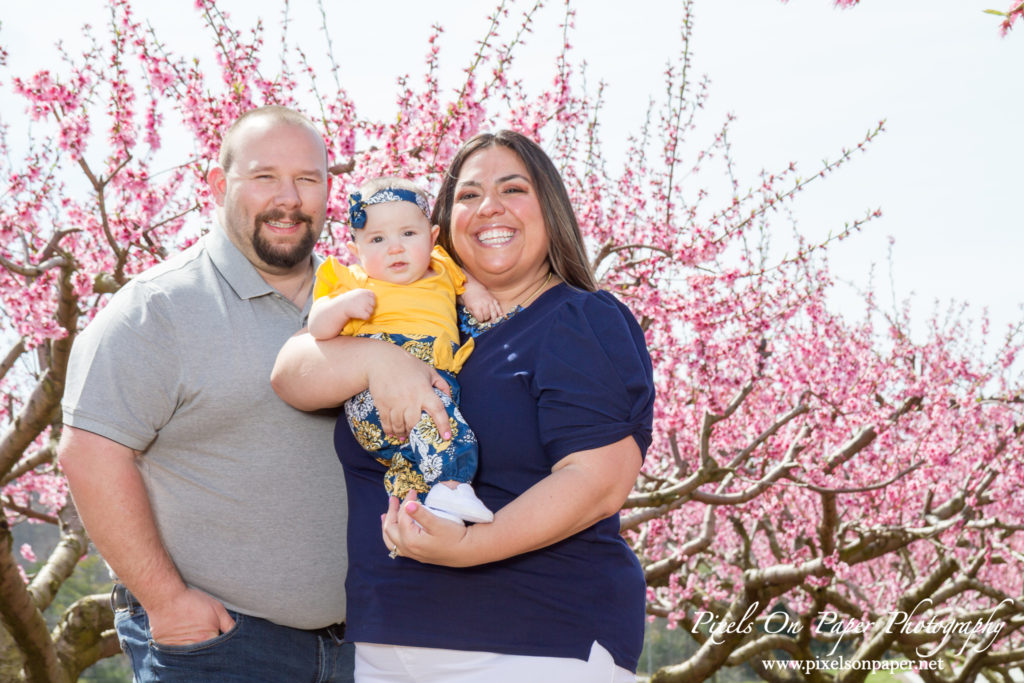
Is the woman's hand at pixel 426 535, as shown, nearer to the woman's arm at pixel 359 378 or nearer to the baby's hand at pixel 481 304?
the woman's arm at pixel 359 378

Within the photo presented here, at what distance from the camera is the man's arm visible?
6.77ft

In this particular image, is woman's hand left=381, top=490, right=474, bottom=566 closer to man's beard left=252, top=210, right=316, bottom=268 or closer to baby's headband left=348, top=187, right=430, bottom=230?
baby's headband left=348, top=187, right=430, bottom=230

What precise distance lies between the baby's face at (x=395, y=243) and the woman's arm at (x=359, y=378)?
218 mm

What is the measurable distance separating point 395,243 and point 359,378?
391 millimetres

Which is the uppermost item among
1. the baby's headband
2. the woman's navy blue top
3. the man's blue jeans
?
the baby's headband

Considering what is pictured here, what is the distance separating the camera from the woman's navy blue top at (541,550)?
1.84m

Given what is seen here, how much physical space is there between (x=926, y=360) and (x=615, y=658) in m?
8.64

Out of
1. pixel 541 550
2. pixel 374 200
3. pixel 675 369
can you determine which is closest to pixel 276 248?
pixel 374 200

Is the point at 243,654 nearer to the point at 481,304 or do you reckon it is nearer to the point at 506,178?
the point at 481,304

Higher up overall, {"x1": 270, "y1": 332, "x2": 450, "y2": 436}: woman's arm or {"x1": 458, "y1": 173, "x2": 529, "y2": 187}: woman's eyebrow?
{"x1": 458, "y1": 173, "x2": 529, "y2": 187}: woman's eyebrow

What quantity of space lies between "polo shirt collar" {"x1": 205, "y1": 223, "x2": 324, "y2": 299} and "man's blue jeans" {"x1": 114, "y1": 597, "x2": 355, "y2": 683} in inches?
33.7

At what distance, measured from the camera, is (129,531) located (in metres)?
2.07

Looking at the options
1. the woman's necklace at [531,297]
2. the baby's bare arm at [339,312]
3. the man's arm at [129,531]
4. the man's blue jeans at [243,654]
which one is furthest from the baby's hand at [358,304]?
the man's blue jeans at [243,654]

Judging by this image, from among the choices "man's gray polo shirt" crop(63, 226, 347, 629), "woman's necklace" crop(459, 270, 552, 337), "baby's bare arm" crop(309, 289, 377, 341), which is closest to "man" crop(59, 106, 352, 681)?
"man's gray polo shirt" crop(63, 226, 347, 629)
